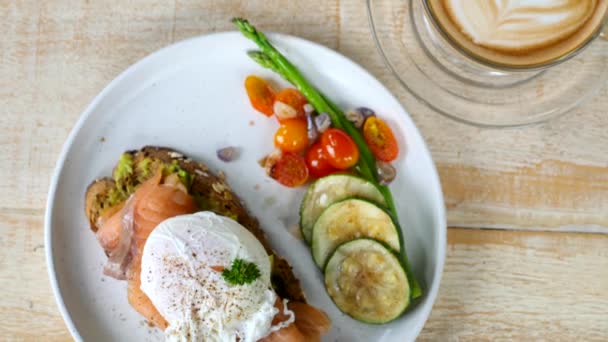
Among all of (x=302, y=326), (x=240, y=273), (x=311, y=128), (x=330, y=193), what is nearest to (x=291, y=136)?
(x=311, y=128)

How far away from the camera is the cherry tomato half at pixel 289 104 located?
2824 millimetres

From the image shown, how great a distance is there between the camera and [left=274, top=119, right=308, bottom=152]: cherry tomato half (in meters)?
2.81

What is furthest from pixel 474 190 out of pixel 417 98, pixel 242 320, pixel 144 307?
pixel 144 307

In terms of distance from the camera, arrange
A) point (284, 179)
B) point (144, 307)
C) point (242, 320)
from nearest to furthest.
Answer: point (242, 320) < point (144, 307) < point (284, 179)

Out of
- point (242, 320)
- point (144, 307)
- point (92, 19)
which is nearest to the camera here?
point (242, 320)

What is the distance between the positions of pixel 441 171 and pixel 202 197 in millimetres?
1119

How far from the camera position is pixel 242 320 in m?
2.46

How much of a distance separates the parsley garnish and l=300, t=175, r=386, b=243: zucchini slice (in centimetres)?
43

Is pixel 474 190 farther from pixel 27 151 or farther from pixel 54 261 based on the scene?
pixel 27 151

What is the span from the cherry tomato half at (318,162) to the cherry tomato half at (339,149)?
26 millimetres

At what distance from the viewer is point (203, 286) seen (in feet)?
8.06

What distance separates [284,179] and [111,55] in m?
1.04

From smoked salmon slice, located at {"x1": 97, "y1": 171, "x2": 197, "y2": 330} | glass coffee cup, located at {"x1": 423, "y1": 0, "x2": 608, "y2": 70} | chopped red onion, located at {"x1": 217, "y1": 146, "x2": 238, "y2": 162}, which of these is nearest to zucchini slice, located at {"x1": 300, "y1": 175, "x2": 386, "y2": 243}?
chopped red onion, located at {"x1": 217, "y1": 146, "x2": 238, "y2": 162}

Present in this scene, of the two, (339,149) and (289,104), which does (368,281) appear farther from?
(289,104)
